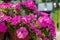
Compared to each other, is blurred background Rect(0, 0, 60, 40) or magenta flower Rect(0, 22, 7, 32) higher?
magenta flower Rect(0, 22, 7, 32)

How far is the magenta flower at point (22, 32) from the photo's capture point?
1075 mm

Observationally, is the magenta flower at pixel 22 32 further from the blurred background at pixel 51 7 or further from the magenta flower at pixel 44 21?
the blurred background at pixel 51 7

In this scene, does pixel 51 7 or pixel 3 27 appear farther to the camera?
pixel 51 7

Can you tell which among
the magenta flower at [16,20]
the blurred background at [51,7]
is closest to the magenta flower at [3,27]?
the magenta flower at [16,20]

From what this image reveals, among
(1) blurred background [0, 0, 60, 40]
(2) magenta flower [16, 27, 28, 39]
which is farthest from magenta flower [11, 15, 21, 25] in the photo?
(1) blurred background [0, 0, 60, 40]

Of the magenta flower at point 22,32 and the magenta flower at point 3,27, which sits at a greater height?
the magenta flower at point 3,27

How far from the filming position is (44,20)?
3.78 feet

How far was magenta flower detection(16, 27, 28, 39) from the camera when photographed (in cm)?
108

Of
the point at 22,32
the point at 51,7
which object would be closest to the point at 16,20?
the point at 22,32

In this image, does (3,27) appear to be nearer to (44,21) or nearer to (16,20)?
(16,20)

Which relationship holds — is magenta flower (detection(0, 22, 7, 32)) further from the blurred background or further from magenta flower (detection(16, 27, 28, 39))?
the blurred background

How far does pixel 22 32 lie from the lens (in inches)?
42.8

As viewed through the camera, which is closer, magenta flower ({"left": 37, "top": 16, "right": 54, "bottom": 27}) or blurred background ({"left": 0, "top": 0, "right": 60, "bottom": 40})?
magenta flower ({"left": 37, "top": 16, "right": 54, "bottom": 27})

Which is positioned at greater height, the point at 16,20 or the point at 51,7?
the point at 16,20
